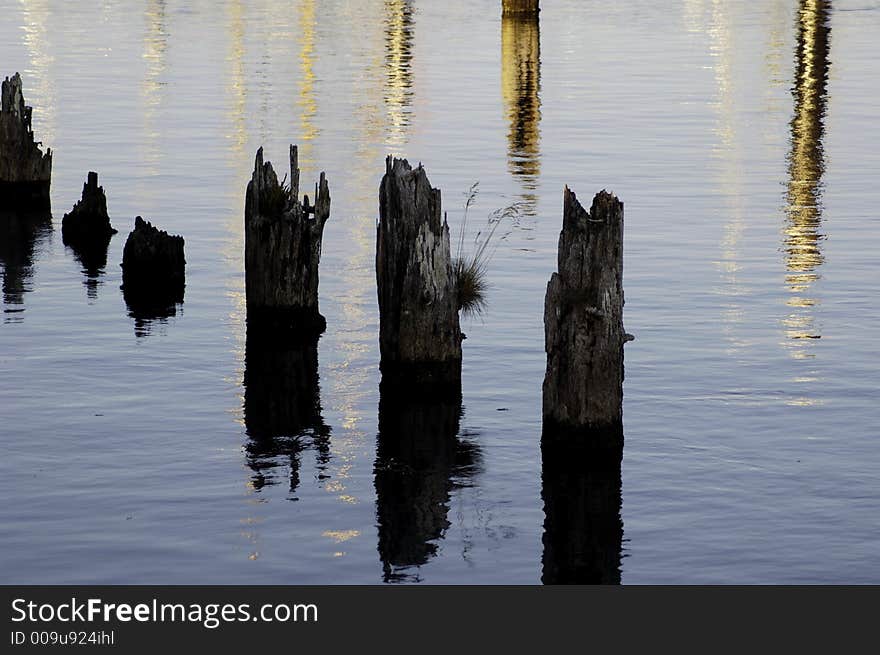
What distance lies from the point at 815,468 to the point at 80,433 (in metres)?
7.95

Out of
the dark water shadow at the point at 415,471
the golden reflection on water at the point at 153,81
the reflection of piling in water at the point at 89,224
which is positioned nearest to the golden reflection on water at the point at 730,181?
the dark water shadow at the point at 415,471

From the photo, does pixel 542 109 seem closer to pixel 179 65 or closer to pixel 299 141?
pixel 299 141

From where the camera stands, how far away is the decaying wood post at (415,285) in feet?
67.3

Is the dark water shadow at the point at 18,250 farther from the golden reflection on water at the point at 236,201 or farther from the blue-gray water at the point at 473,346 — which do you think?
the golden reflection on water at the point at 236,201

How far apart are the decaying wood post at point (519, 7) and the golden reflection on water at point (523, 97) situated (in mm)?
291

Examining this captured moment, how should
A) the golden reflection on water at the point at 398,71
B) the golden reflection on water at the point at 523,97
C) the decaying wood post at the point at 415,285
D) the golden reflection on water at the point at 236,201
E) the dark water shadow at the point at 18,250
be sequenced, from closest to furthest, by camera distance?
the decaying wood post at the point at 415,285 → the golden reflection on water at the point at 236,201 → the dark water shadow at the point at 18,250 → the golden reflection on water at the point at 523,97 → the golden reflection on water at the point at 398,71

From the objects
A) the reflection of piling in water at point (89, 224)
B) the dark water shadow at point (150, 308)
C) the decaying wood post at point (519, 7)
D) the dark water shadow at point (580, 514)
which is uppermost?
the decaying wood post at point (519, 7)

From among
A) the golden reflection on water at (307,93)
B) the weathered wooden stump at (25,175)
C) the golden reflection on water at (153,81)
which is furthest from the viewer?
the golden reflection on water at (307,93)

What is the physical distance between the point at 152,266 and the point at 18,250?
14.6 feet

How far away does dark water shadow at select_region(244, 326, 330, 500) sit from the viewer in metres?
18.8

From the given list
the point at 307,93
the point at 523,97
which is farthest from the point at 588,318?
the point at 307,93

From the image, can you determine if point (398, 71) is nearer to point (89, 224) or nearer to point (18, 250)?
point (89, 224)

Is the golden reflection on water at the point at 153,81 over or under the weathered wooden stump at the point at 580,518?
over

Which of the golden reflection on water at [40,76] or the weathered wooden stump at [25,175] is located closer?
the weathered wooden stump at [25,175]
